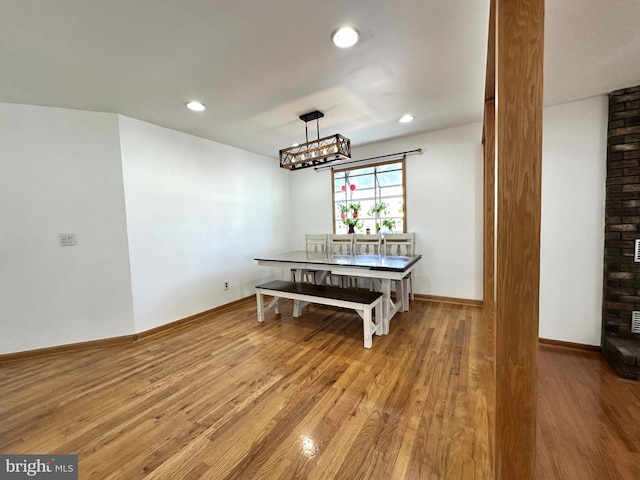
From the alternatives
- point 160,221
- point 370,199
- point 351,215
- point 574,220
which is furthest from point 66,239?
point 574,220

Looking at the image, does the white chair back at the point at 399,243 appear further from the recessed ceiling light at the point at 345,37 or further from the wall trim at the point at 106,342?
the wall trim at the point at 106,342

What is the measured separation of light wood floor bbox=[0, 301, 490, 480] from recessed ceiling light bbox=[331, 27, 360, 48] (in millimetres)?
2409

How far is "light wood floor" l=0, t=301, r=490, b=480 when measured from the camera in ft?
4.40

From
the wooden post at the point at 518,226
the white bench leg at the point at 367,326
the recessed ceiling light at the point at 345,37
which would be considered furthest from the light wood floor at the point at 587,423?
the recessed ceiling light at the point at 345,37

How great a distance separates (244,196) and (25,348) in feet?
9.71

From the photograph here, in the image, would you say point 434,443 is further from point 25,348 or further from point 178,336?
point 25,348

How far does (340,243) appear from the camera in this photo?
13.9 ft

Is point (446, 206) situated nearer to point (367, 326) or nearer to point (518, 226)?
point (367, 326)

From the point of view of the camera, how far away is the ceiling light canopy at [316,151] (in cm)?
254

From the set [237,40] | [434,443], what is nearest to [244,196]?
[237,40]

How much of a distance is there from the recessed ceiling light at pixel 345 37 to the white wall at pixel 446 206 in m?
2.44

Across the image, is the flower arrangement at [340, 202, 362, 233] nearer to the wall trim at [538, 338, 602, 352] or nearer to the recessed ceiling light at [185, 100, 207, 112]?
the recessed ceiling light at [185, 100, 207, 112]

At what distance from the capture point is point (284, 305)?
397cm

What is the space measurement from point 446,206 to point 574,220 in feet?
4.61
